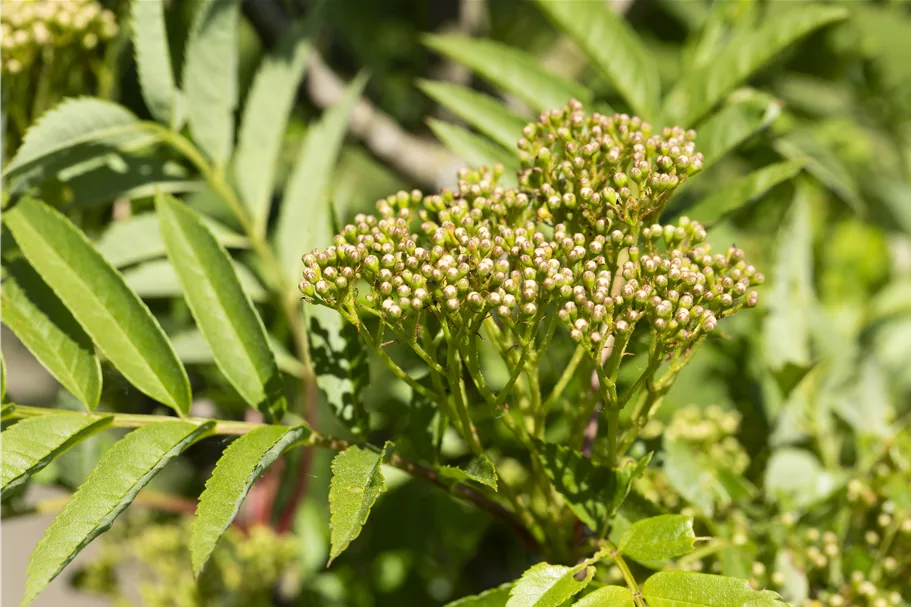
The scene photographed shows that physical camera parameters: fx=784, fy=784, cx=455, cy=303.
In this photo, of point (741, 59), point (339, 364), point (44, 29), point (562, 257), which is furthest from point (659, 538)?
point (44, 29)

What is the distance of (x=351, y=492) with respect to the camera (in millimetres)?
1056

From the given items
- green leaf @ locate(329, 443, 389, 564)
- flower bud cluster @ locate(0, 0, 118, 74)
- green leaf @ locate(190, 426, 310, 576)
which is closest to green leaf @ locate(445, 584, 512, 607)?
green leaf @ locate(329, 443, 389, 564)

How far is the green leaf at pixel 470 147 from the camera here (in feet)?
5.36

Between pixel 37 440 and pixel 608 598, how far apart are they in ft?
2.82

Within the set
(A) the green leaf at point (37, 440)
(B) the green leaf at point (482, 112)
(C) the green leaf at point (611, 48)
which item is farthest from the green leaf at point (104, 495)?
(C) the green leaf at point (611, 48)

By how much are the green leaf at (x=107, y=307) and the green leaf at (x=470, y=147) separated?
0.69 meters

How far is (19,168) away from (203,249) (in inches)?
13.5

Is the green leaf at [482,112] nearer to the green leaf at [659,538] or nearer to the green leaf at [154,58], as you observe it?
the green leaf at [154,58]

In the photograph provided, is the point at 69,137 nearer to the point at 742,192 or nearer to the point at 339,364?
the point at 339,364

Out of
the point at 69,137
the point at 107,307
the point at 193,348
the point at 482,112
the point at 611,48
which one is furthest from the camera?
the point at 193,348

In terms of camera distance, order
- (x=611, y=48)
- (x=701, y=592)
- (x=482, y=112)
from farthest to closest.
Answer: (x=611, y=48), (x=482, y=112), (x=701, y=592)

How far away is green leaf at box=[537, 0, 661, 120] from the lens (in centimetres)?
181

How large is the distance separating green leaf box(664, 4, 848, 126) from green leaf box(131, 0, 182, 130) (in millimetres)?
1112

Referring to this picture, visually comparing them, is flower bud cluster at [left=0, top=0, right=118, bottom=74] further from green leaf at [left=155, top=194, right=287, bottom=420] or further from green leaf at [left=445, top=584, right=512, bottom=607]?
green leaf at [left=445, top=584, right=512, bottom=607]
